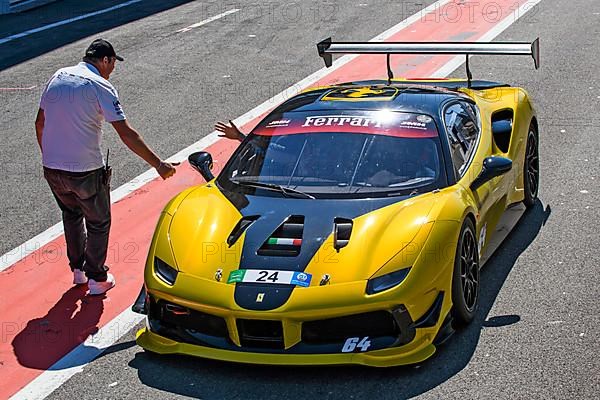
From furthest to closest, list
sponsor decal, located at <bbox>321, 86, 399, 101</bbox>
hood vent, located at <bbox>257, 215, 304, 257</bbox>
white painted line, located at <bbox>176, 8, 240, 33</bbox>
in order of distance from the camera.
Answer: white painted line, located at <bbox>176, 8, 240, 33</bbox>, sponsor decal, located at <bbox>321, 86, 399, 101</bbox>, hood vent, located at <bbox>257, 215, 304, 257</bbox>

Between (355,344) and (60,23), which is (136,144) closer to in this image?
(355,344)

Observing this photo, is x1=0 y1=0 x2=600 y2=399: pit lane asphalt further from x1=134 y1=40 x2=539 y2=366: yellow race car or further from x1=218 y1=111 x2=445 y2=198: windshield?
x1=218 y1=111 x2=445 y2=198: windshield

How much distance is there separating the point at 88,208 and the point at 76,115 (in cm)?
69

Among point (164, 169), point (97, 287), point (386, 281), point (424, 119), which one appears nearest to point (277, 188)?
point (164, 169)

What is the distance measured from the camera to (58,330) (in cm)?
736

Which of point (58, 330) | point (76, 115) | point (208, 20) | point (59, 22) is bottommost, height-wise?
point (208, 20)

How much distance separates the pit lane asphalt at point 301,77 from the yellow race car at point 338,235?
7.6 inches

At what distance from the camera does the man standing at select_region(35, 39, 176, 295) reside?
24.9 feet

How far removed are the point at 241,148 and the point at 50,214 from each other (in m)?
2.99

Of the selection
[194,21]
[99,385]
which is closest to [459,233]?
[99,385]

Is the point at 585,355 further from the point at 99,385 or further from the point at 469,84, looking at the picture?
the point at 469,84

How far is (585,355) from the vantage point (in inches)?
251

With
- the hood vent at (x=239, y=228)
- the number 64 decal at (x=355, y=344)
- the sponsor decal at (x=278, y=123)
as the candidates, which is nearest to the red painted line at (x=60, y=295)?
the hood vent at (x=239, y=228)

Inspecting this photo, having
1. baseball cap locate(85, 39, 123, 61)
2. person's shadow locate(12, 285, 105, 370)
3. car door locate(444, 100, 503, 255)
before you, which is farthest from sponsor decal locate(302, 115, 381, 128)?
person's shadow locate(12, 285, 105, 370)
